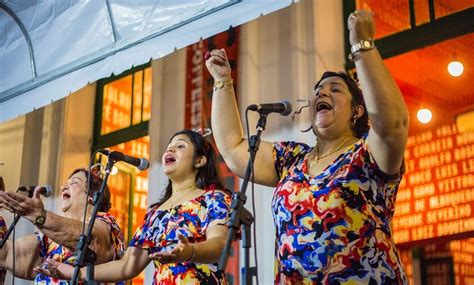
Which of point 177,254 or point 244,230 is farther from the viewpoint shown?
point 177,254

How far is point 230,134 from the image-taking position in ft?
11.0

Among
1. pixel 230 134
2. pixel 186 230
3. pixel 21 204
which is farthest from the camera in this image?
pixel 21 204

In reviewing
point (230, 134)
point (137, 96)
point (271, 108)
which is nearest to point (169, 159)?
point (230, 134)

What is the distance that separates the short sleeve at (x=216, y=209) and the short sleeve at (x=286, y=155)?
56 centimetres

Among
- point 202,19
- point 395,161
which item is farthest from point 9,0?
point 395,161

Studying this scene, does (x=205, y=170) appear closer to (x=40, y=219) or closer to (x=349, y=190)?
(x=40, y=219)

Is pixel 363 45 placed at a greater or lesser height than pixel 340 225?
greater

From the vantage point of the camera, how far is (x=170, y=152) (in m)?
4.10

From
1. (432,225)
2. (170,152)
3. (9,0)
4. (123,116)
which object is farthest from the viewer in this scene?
(123,116)

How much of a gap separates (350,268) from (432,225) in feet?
12.1

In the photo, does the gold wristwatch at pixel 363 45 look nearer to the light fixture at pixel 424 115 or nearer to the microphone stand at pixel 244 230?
the microphone stand at pixel 244 230

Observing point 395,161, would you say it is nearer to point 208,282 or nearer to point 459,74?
point 208,282

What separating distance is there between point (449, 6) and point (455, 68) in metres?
0.90

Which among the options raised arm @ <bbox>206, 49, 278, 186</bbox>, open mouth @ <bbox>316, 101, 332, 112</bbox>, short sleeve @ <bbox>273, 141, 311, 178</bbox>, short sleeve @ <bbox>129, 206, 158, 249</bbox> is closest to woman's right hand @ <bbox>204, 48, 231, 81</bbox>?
raised arm @ <bbox>206, 49, 278, 186</bbox>
